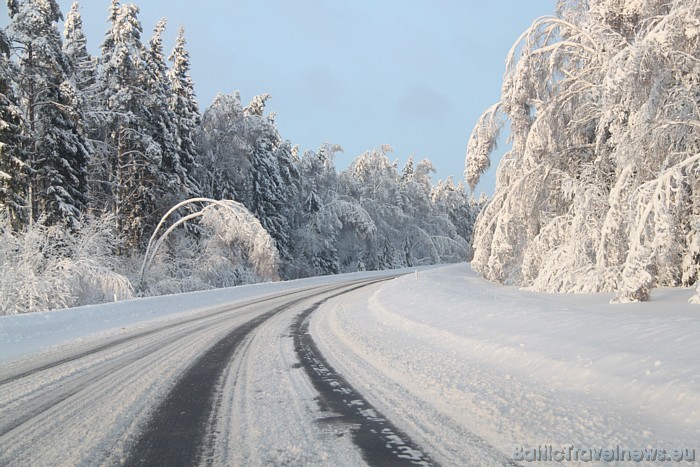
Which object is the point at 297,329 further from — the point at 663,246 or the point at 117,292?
the point at 117,292

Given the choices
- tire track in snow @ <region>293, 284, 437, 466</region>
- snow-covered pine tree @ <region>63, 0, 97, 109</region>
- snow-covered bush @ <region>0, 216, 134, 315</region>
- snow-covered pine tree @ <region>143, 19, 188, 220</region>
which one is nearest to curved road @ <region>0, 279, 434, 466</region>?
tire track in snow @ <region>293, 284, 437, 466</region>

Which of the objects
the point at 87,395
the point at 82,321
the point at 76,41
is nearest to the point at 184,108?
the point at 76,41

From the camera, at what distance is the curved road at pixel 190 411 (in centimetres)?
361

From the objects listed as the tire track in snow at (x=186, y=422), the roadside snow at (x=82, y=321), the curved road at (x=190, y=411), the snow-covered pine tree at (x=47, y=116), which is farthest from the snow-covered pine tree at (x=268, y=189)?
the tire track in snow at (x=186, y=422)

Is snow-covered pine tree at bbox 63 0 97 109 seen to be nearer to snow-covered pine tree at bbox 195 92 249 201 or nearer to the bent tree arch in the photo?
snow-covered pine tree at bbox 195 92 249 201

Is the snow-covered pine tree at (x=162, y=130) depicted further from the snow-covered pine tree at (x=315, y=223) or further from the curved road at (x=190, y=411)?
the curved road at (x=190, y=411)

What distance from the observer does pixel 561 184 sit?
16094 millimetres

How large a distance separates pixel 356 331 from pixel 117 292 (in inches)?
485

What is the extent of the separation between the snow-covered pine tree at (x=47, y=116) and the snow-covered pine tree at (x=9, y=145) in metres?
1.09

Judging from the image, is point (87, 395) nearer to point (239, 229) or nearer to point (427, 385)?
point (427, 385)

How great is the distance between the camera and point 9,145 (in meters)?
17.7

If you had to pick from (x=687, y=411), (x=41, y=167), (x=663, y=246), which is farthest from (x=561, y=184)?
(x=41, y=167)

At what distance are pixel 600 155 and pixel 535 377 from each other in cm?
1199

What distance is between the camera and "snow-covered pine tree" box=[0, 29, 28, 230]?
17172mm
